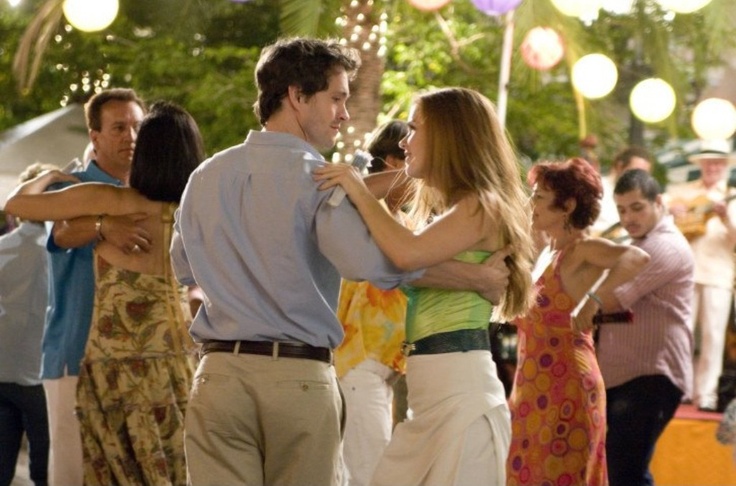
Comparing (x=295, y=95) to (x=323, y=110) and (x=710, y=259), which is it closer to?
(x=323, y=110)

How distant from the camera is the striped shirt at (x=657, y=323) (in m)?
6.73

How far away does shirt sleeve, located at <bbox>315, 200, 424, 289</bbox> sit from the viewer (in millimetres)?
3770

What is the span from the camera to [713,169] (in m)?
10.0

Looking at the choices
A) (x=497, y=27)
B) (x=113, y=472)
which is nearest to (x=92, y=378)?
(x=113, y=472)

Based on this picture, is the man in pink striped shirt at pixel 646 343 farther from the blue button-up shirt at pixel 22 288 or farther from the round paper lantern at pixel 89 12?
the round paper lantern at pixel 89 12

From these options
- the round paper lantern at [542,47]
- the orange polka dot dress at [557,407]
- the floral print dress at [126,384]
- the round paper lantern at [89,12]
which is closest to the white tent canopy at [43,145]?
the round paper lantern at [89,12]

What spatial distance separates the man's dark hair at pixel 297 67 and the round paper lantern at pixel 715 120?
776 cm

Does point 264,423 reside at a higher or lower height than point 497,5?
lower

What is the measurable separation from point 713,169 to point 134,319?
6.02 meters

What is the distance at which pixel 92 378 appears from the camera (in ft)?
17.0

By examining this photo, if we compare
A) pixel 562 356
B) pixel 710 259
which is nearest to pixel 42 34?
pixel 710 259

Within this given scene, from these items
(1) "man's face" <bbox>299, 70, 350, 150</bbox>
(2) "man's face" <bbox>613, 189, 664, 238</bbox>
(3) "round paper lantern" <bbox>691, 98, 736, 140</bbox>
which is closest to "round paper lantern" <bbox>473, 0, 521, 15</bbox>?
(2) "man's face" <bbox>613, 189, 664, 238</bbox>

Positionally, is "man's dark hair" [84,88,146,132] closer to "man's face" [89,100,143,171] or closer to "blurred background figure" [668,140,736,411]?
"man's face" [89,100,143,171]

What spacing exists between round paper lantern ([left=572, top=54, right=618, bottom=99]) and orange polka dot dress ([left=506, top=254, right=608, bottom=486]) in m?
4.65
